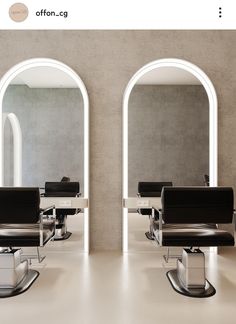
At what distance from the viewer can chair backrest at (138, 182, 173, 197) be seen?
10.1ft

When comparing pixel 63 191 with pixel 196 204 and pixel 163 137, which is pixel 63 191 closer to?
pixel 163 137

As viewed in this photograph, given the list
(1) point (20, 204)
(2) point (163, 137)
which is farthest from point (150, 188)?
(1) point (20, 204)

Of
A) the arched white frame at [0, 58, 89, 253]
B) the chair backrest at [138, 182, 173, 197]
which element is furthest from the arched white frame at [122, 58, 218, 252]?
the arched white frame at [0, 58, 89, 253]

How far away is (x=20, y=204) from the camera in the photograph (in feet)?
6.91

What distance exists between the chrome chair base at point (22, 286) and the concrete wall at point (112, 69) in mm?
808

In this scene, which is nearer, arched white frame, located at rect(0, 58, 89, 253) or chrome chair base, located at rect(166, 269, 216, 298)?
chrome chair base, located at rect(166, 269, 216, 298)

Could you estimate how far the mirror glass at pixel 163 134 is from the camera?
3.07 m

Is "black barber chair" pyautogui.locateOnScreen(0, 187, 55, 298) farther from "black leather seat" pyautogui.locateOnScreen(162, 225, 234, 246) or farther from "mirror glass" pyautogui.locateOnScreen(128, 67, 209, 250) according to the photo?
"mirror glass" pyautogui.locateOnScreen(128, 67, 209, 250)

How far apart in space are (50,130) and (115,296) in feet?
5.67

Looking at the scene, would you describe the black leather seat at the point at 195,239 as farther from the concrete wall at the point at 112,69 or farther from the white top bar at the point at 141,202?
the concrete wall at the point at 112,69

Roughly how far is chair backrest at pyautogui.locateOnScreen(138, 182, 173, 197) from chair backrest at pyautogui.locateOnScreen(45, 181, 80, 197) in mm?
641

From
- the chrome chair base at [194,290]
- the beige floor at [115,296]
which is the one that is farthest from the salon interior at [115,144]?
the chrome chair base at [194,290]

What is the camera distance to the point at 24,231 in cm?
231
